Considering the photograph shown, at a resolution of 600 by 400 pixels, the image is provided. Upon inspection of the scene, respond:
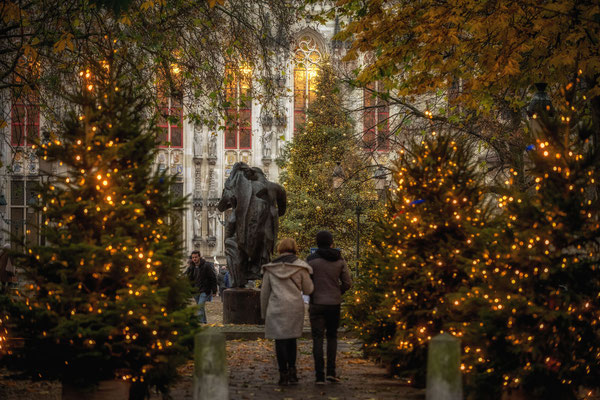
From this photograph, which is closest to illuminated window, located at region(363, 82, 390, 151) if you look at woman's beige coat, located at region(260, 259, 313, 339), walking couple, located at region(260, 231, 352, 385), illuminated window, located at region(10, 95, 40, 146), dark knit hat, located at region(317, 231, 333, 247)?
illuminated window, located at region(10, 95, 40, 146)

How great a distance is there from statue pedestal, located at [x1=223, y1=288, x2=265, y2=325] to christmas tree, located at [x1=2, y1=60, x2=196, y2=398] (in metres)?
7.77

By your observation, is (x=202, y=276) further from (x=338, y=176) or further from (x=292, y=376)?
(x=338, y=176)

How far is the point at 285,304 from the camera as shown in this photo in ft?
30.2

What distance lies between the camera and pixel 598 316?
6855 mm

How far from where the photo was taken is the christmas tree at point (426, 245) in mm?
8938

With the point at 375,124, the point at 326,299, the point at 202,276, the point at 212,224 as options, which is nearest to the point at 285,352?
the point at 326,299

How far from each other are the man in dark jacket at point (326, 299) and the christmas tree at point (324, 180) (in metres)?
21.7

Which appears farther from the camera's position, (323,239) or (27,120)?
(27,120)

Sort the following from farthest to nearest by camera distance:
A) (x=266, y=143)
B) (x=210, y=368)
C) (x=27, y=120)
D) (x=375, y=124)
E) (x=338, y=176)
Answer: (x=266, y=143) → (x=338, y=176) → (x=375, y=124) → (x=27, y=120) → (x=210, y=368)

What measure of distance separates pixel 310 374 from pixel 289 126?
37.1 m

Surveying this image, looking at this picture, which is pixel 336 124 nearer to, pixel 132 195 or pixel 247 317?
pixel 247 317

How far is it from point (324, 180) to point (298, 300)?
24.4 m

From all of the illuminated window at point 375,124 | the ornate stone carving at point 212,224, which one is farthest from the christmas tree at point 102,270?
the ornate stone carving at point 212,224

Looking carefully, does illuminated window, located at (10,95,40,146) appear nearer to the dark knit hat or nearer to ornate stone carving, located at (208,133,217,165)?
the dark knit hat
